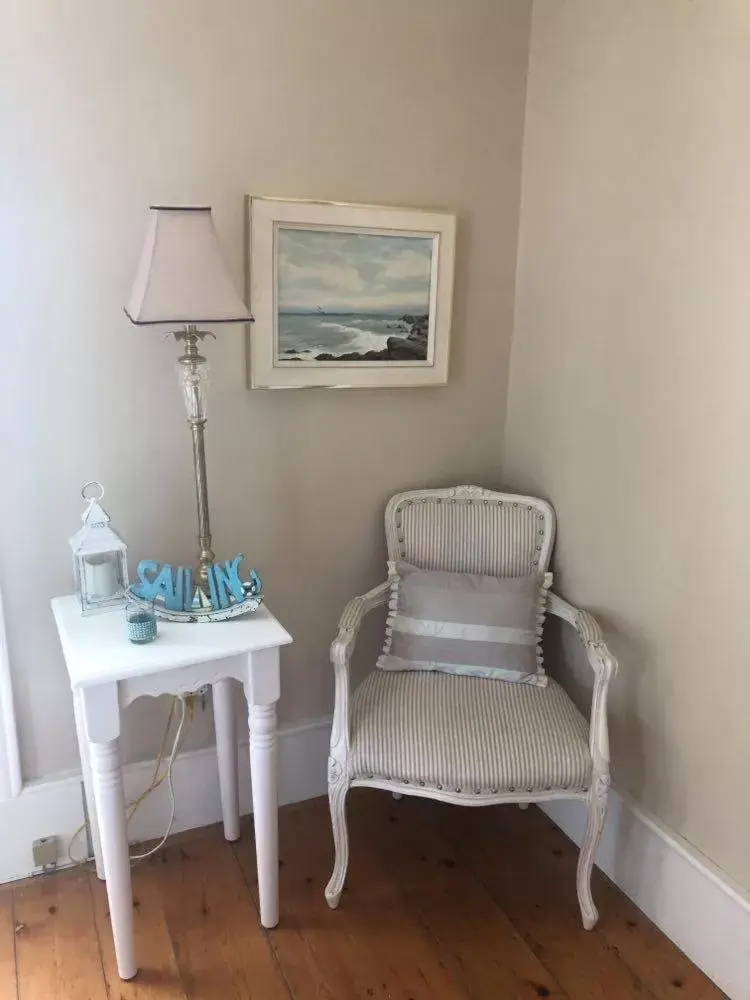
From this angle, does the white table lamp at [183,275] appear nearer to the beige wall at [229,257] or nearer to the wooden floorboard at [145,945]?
the beige wall at [229,257]

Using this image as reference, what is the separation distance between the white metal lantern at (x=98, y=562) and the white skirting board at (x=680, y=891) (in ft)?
4.51

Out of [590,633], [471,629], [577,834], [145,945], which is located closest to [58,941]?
[145,945]

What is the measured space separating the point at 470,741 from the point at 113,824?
797 millimetres

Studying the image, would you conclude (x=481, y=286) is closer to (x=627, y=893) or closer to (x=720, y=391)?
(x=720, y=391)

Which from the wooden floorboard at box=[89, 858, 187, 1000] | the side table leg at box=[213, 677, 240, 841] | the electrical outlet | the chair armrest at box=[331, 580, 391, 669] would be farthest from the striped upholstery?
the electrical outlet

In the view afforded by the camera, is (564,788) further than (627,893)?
No

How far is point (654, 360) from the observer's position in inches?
73.6

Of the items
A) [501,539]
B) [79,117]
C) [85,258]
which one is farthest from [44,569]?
[501,539]

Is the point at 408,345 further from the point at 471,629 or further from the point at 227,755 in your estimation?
the point at 227,755

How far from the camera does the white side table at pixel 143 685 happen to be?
5.29ft

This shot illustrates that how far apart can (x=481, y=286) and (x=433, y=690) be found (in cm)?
116

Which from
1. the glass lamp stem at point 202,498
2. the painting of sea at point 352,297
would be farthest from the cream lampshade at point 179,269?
the painting of sea at point 352,297

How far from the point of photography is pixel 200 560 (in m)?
1.89

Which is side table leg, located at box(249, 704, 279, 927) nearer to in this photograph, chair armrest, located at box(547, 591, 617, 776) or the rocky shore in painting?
chair armrest, located at box(547, 591, 617, 776)
